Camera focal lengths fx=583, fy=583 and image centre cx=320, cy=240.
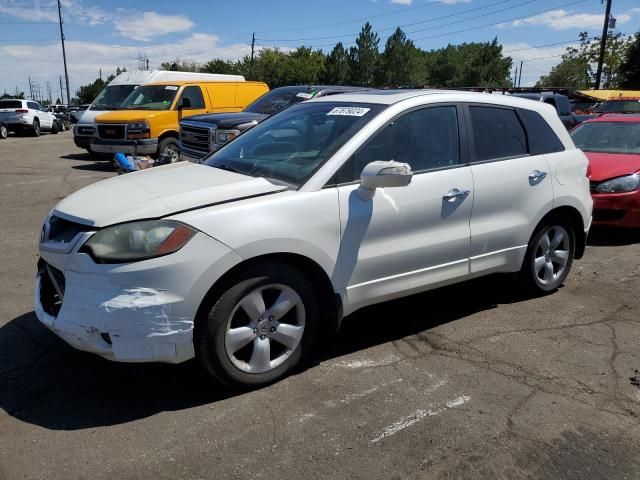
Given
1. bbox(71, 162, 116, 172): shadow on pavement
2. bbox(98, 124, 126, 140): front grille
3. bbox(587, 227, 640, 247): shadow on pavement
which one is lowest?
bbox(71, 162, 116, 172): shadow on pavement

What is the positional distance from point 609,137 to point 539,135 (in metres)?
4.25

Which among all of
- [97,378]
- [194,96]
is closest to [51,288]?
[97,378]

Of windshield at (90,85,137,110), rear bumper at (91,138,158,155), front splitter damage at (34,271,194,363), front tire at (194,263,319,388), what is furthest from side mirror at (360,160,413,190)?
windshield at (90,85,137,110)

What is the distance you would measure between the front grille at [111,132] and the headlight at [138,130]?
21cm

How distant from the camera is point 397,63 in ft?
240

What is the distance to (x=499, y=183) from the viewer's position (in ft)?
14.6

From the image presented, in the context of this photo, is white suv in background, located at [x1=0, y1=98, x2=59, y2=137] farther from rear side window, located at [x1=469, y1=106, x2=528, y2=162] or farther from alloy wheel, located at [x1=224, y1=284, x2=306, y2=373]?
alloy wheel, located at [x1=224, y1=284, x2=306, y2=373]

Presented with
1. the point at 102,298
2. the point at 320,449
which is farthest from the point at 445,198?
the point at 102,298

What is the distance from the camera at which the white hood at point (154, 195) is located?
3227 mm

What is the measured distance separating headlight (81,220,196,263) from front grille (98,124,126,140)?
36.8 ft

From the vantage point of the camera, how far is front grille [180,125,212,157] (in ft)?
32.3

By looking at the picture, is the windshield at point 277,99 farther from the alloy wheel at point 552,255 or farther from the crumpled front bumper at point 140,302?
the crumpled front bumper at point 140,302

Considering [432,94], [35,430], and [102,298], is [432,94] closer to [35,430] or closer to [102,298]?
[102,298]

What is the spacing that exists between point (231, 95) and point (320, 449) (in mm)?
13500
